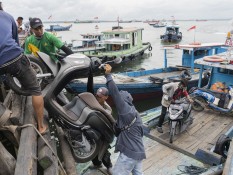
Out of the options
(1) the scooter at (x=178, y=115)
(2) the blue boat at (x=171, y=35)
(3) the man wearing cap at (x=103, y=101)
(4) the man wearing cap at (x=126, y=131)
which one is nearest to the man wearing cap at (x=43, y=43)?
(3) the man wearing cap at (x=103, y=101)

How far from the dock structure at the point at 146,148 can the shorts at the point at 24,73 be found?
287 mm

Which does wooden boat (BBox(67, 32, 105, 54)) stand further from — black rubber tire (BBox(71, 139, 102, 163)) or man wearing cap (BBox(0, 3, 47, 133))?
man wearing cap (BBox(0, 3, 47, 133))

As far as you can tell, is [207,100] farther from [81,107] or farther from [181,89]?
[81,107]

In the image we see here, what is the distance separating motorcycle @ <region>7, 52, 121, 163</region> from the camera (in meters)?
3.59

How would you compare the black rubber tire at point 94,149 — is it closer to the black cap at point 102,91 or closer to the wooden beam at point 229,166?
the black cap at point 102,91

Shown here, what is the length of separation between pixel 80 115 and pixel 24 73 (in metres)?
1.13

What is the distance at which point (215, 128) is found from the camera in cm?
679

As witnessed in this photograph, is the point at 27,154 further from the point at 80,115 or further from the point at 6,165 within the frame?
the point at 80,115

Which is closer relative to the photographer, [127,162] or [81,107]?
[127,162]

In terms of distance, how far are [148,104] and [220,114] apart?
18.8 feet

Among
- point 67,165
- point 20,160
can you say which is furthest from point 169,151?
point 20,160

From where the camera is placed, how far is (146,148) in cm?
577

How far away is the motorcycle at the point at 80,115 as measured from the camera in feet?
11.8

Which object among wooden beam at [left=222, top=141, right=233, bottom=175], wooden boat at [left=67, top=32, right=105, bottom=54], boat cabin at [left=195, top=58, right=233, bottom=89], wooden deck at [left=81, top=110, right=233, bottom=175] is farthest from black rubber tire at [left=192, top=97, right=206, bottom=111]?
wooden boat at [left=67, top=32, right=105, bottom=54]
